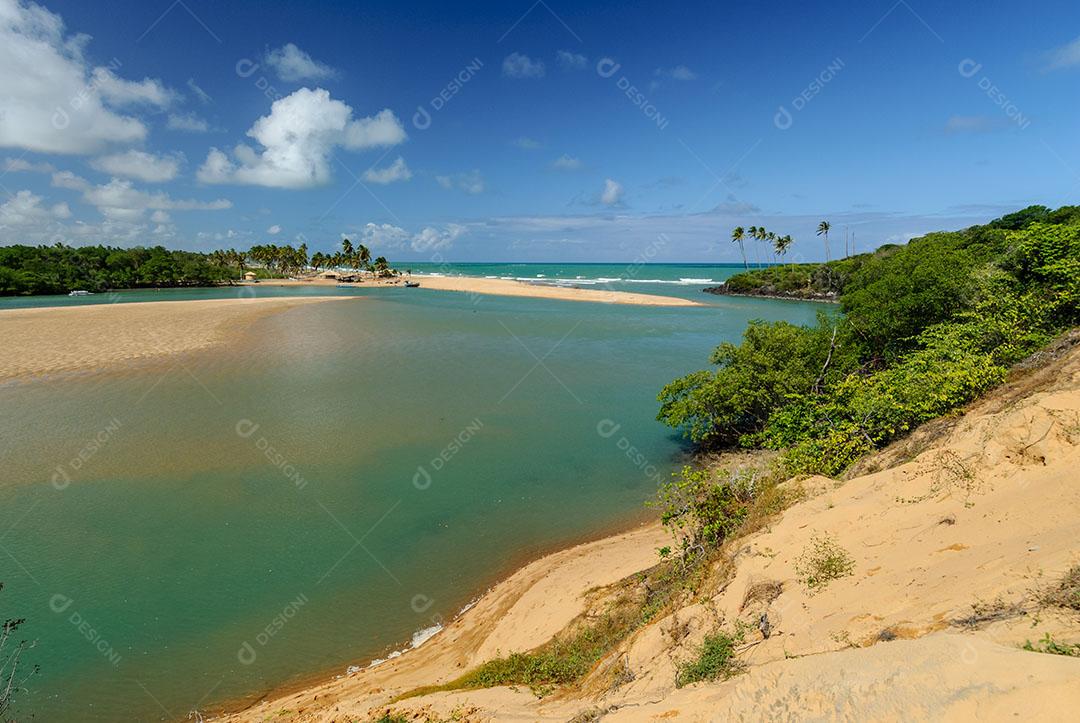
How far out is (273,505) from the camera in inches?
576

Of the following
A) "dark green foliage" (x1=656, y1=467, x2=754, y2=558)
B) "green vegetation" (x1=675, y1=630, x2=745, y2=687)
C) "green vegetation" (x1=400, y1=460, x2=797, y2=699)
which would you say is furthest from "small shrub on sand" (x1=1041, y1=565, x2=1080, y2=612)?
"dark green foliage" (x1=656, y1=467, x2=754, y2=558)

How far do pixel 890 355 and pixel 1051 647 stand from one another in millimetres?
15761

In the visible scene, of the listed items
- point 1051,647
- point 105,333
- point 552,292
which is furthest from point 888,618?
point 552,292

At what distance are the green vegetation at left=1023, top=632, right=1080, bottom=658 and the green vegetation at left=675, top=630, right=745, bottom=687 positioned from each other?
242 centimetres

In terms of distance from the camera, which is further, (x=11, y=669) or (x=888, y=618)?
(x=11, y=669)

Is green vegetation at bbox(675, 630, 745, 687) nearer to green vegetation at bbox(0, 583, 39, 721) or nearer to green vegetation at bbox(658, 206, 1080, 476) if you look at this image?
green vegetation at bbox(658, 206, 1080, 476)

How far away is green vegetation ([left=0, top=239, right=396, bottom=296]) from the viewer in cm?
7961

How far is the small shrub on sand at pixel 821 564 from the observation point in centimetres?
626

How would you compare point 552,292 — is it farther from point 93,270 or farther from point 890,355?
point 93,270

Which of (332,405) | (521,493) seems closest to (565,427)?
(521,493)

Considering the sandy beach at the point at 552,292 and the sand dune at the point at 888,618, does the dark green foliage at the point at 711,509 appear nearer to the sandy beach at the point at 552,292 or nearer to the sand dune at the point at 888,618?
the sand dune at the point at 888,618

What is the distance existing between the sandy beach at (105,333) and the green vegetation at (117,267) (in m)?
34.8

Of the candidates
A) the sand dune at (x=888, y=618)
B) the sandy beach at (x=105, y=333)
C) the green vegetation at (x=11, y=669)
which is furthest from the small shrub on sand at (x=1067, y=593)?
the sandy beach at (x=105, y=333)

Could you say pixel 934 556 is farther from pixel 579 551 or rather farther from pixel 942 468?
pixel 579 551
